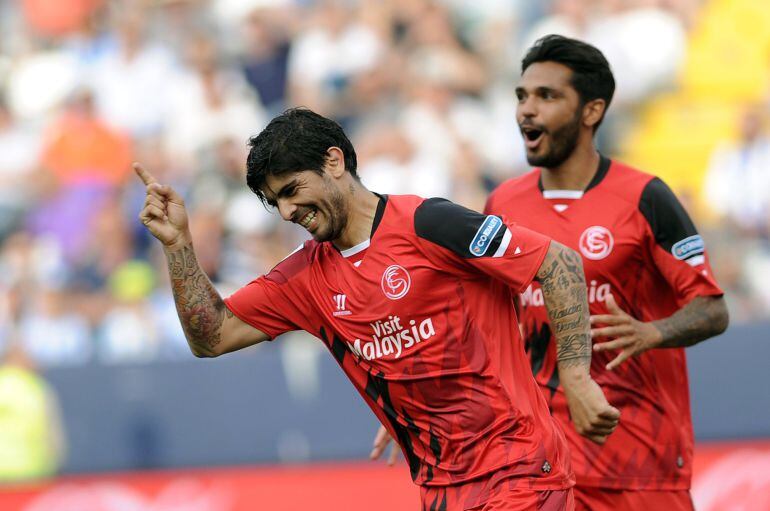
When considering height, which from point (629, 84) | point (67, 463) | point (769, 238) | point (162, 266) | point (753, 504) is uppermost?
point (629, 84)

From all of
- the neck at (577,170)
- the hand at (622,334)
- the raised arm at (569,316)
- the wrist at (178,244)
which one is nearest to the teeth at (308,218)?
the wrist at (178,244)

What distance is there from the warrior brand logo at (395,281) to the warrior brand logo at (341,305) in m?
0.18

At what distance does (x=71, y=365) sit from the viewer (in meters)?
9.96

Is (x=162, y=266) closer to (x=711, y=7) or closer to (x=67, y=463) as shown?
(x=67, y=463)

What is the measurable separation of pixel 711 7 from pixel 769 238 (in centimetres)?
249

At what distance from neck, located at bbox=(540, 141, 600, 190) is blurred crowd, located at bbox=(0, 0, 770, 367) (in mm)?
4651

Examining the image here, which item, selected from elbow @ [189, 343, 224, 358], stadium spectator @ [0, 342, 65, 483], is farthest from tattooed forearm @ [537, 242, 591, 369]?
stadium spectator @ [0, 342, 65, 483]

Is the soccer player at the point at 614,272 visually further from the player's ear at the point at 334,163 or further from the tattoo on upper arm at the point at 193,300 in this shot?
the tattoo on upper arm at the point at 193,300

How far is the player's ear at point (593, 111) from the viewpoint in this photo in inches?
207

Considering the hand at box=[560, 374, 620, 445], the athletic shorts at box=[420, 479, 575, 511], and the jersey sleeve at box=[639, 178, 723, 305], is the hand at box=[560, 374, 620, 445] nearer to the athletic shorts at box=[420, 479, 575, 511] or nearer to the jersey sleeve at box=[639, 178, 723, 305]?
the athletic shorts at box=[420, 479, 575, 511]

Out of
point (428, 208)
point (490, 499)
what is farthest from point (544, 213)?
point (490, 499)

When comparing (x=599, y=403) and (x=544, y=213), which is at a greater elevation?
(x=544, y=213)

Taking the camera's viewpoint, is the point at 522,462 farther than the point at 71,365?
No

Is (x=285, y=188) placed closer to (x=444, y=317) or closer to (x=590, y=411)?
(x=444, y=317)
